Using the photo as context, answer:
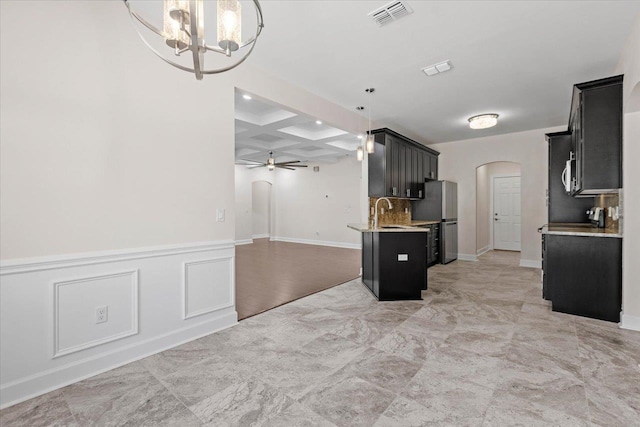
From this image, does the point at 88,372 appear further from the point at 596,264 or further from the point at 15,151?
the point at 596,264

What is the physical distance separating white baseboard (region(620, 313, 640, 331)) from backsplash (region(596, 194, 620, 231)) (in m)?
0.95

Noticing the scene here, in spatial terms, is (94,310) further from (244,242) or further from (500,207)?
(500,207)

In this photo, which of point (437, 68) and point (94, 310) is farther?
point (437, 68)

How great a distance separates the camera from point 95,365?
7.41 ft

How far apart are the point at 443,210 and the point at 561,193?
2.03 m

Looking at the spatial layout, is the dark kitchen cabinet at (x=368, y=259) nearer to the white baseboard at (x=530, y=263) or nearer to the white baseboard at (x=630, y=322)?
the white baseboard at (x=630, y=322)

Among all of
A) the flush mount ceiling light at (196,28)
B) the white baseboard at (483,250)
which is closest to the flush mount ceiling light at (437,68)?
the flush mount ceiling light at (196,28)

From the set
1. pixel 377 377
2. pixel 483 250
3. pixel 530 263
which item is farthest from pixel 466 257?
pixel 377 377

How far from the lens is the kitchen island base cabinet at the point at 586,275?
10.4 ft

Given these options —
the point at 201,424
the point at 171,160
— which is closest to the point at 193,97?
the point at 171,160

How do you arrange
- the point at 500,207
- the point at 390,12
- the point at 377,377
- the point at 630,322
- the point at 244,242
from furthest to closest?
the point at 244,242
the point at 500,207
the point at 630,322
the point at 390,12
the point at 377,377

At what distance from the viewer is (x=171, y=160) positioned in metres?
2.71

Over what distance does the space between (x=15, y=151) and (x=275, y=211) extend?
9.46m

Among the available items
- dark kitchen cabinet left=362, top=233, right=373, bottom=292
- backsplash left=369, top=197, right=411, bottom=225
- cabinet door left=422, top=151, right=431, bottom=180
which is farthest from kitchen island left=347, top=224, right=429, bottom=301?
cabinet door left=422, top=151, right=431, bottom=180
